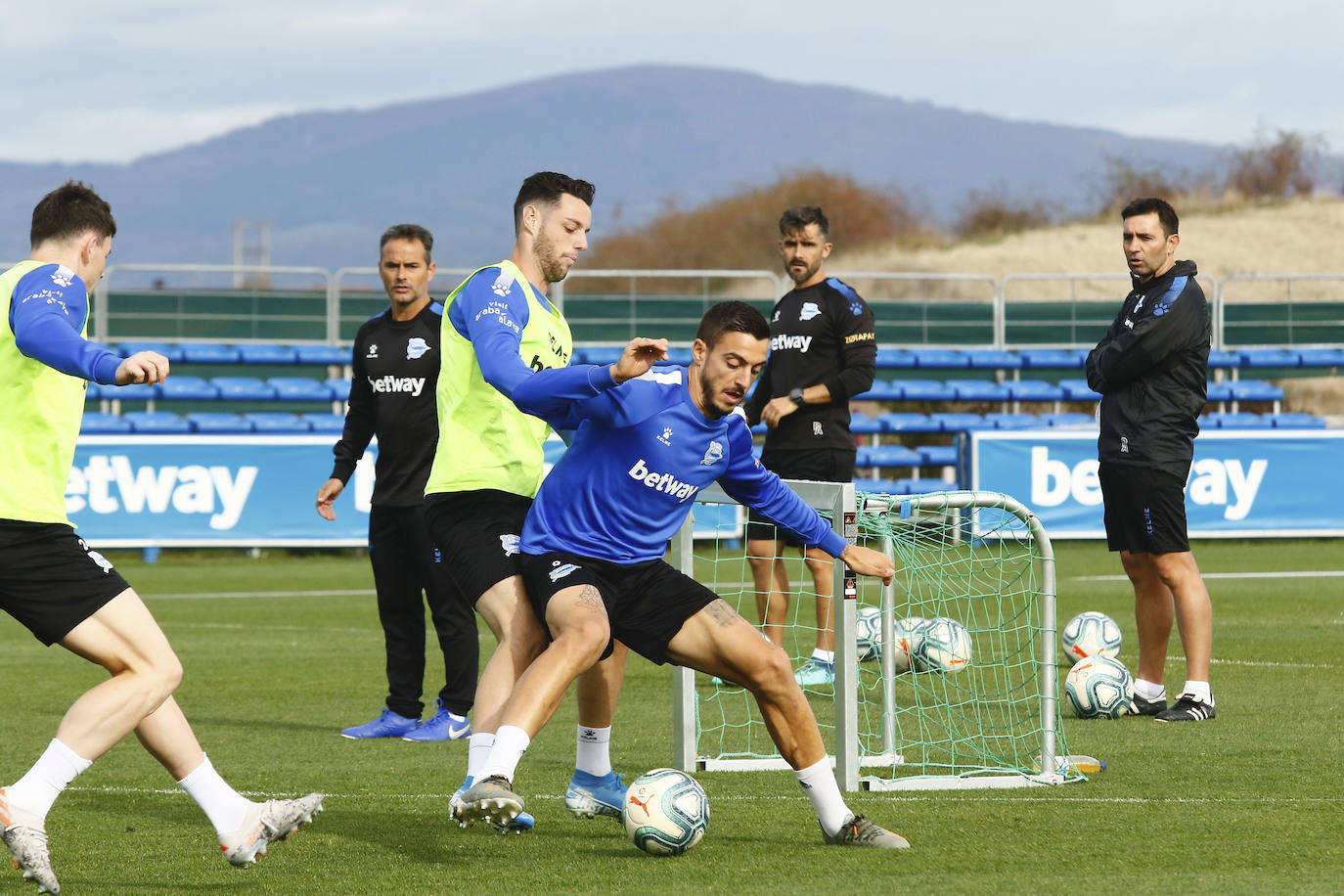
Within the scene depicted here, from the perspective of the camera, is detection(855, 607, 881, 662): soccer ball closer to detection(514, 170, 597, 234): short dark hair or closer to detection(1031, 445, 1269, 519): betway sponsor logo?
detection(514, 170, 597, 234): short dark hair

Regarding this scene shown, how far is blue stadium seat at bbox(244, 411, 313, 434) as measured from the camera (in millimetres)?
19422

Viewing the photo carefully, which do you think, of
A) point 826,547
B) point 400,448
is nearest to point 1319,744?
point 826,547

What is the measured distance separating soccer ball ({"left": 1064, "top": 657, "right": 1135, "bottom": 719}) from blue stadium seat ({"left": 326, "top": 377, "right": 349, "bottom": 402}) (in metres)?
13.8

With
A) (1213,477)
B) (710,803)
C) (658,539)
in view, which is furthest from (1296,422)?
(658,539)

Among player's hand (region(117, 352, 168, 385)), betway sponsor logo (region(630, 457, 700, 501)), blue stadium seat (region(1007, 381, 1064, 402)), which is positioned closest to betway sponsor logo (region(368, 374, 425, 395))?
betway sponsor logo (region(630, 457, 700, 501))

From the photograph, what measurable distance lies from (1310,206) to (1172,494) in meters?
50.3

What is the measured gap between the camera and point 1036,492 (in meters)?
18.7

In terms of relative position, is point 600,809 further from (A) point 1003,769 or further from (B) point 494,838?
(A) point 1003,769

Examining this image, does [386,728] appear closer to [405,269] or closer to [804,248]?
[405,269]

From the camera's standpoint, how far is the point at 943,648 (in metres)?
8.68

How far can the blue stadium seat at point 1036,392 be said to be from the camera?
23141 millimetres

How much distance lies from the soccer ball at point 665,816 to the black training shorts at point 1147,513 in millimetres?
3278

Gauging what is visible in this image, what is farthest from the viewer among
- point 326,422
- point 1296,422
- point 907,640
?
point 1296,422

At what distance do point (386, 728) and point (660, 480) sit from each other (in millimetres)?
3132
